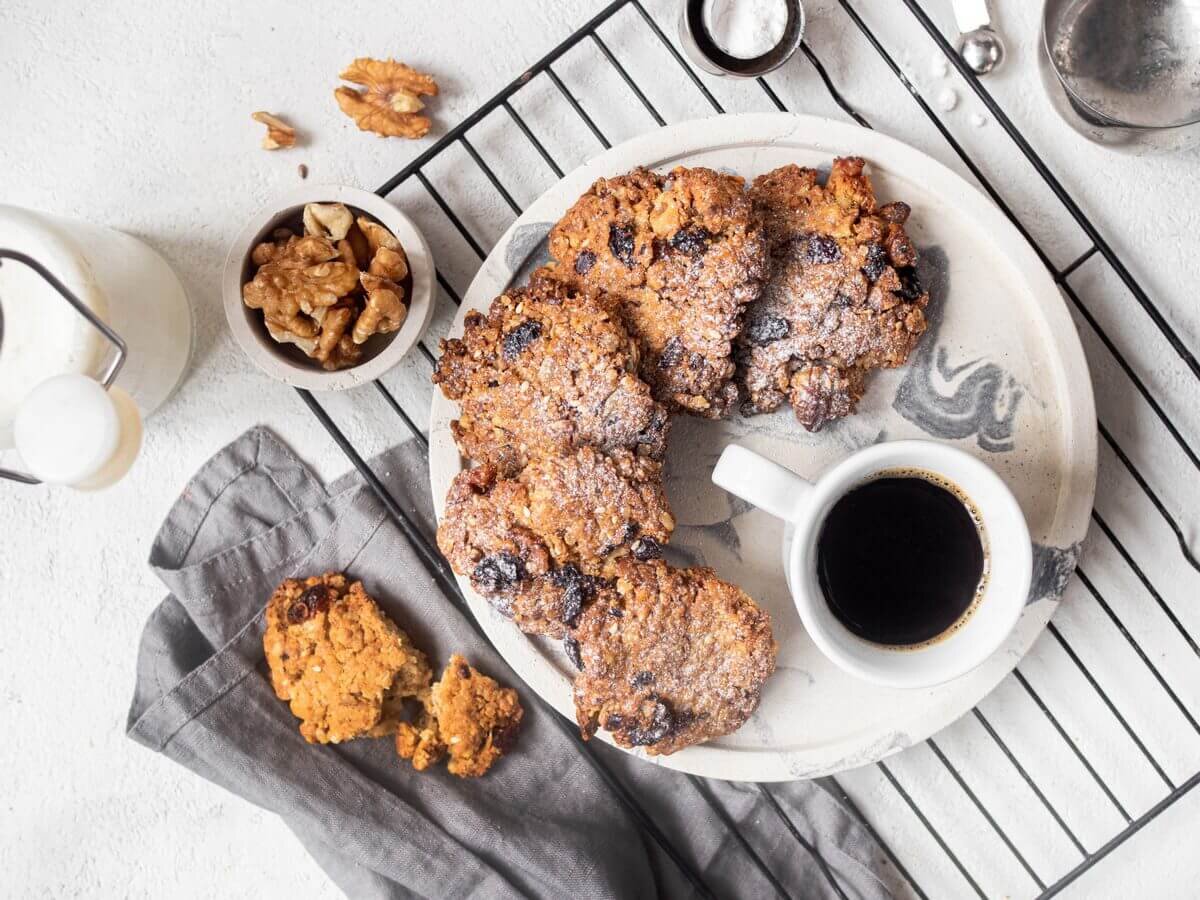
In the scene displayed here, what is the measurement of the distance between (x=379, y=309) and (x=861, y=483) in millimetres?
742

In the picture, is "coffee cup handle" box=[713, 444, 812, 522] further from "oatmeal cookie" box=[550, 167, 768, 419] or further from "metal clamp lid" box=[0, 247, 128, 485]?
"metal clamp lid" box=[0, 247, 128, 485]

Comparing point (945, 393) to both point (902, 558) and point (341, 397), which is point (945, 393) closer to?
point (902, 558)

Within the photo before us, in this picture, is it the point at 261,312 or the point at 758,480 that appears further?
the point at 261,312

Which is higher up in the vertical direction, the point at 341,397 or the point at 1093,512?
the point at 341,397

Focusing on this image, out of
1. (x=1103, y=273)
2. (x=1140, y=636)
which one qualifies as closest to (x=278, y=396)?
(x=1103, y=273)

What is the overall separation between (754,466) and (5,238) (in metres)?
1.15

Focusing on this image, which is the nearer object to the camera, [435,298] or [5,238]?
[5,238]

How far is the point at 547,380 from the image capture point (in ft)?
4.55

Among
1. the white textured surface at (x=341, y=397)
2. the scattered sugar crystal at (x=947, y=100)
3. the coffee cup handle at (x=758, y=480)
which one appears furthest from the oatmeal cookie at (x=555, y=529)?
the scattered sugar crystal at (x=947, y=100)

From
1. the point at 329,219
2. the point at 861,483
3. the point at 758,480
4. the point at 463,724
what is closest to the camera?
the point at 758,480

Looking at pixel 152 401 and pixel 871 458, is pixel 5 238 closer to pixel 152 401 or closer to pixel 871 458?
pixel 152 401

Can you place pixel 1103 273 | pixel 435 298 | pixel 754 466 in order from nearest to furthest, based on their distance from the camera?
pixel 754 466 < pixel 435 298 < pixel 1103 273

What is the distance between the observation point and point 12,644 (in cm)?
184

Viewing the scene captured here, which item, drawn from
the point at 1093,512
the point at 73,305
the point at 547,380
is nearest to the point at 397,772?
the point at 547,380
